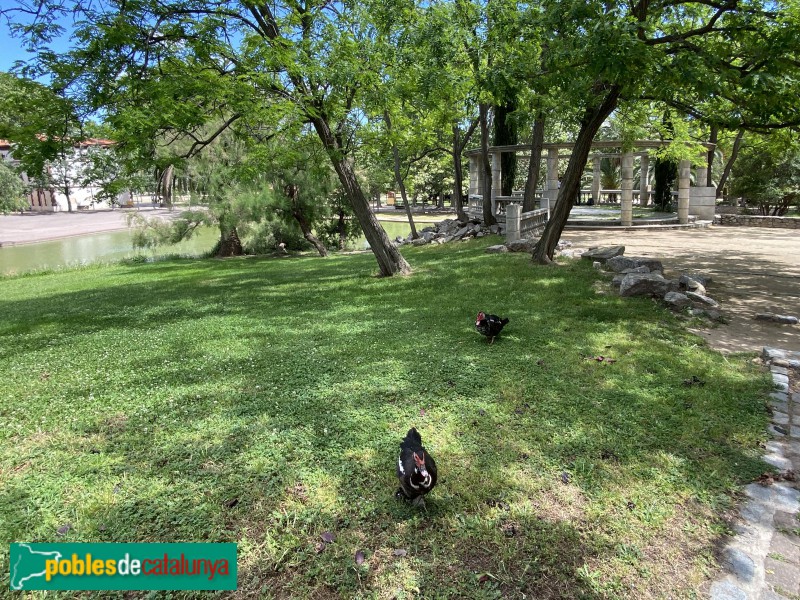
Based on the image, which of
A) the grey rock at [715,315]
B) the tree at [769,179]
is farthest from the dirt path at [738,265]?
the tree at [769,179]

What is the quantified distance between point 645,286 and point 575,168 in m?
3.01

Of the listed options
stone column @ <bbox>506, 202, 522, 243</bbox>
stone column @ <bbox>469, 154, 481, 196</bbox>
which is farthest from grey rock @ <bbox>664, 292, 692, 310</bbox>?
stone column @ <bbox>469, 154, 481, 196</bbox>

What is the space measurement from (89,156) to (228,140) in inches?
435

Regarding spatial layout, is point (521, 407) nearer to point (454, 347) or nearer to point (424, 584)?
point (454, 347)

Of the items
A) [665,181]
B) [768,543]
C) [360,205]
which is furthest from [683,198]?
[768,543]

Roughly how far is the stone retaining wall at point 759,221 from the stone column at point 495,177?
30.4 feet

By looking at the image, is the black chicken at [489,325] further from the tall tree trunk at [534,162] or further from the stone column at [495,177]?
the stone column at [495,177]

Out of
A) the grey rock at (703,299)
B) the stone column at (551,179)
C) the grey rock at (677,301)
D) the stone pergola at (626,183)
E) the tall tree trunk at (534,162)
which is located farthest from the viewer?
the stone column at (551,179)

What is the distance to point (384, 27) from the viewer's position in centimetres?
1072

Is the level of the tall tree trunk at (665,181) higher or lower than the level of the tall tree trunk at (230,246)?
higher

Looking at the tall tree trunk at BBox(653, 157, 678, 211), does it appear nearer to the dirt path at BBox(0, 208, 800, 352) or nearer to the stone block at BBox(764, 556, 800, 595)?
the dirt path at BBox(0, 208, 800, 352)

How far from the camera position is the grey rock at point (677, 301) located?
6785mm

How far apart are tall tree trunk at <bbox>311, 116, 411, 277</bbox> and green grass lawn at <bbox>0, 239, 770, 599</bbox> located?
3841 millimetres

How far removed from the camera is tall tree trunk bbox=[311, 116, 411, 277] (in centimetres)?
964
